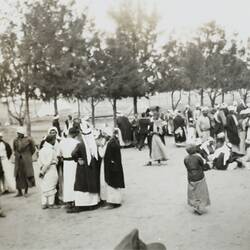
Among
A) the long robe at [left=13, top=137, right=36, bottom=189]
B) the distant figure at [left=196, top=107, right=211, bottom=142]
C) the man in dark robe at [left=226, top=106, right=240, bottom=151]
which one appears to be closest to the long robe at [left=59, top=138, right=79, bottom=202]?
the long robe at [left=13, top=137, right=36, bottom=189]

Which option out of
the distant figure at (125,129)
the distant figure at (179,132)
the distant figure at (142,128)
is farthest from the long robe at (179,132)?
the distant figure at (125,129)

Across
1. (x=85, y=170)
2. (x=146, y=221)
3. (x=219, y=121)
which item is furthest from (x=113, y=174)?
(x=219, y=121)

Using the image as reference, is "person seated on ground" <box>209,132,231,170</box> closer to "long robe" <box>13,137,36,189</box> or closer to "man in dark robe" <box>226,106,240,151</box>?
"man in dark robe" <box>226,106,240,151</box>

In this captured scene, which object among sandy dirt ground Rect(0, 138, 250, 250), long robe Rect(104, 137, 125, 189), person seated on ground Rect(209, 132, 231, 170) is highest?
long robe Rect(104, 137, 125, 189)

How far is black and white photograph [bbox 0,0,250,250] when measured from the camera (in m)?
8.80

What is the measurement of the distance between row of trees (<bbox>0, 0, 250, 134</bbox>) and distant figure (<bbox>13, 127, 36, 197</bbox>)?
8.22 metres

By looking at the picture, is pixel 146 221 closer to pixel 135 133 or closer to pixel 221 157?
pixel 221 157

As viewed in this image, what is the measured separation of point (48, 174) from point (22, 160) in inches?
65.4

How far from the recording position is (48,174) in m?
10.8

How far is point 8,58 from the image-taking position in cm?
2103

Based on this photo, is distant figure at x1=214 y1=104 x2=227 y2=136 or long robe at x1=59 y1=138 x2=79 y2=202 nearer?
long robe at x1=59 y1=138 x2=79 y2=202

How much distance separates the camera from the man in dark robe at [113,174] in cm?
1039

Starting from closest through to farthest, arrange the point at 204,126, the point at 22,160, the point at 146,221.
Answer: the point at 146,221, the point at 22,160, the point at 204,126

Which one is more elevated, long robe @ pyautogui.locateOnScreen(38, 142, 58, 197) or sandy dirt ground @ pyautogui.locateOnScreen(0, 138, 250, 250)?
long robe @ pyautogui.locateOnScreen(38, 142, 58, 197)
